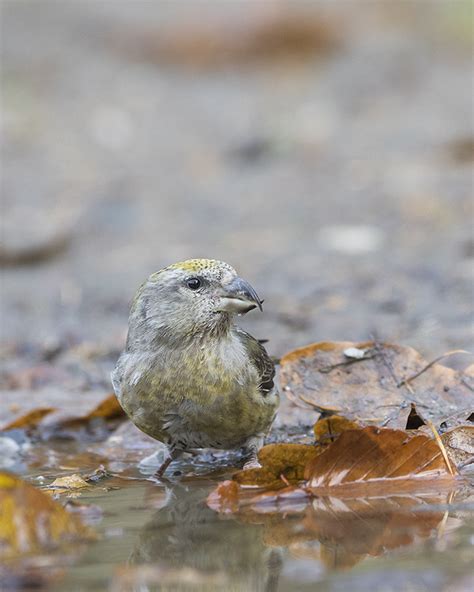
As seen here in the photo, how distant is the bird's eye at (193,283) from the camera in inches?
173

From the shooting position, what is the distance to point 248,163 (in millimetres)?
11016

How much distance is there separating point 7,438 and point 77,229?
14.7ft

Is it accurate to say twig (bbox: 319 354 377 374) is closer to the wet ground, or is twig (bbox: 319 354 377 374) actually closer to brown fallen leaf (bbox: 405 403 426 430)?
brown fallen leaf (bbox: 405 403 426 430)

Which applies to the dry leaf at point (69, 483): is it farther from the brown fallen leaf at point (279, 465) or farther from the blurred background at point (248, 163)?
the blurred background at point (248, 163)

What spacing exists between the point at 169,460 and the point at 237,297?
0.80 meters

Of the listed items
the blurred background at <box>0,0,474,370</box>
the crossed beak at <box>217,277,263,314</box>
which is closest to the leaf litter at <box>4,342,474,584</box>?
the crossed beak at <box>217,277,263,314</box>

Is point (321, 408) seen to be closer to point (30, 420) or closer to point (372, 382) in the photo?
point (372, 382)

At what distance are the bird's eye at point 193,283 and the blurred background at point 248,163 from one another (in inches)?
67.8

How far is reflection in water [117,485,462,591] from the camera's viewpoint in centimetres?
250

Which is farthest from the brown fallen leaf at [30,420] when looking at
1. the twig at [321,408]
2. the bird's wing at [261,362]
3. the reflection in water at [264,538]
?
the reflection in water at [264,538]

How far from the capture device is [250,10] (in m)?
14.8

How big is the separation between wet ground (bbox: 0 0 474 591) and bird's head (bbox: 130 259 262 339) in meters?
0.72

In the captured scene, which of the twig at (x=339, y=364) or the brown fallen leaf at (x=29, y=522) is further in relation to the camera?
the twig at (x=339, y=364)

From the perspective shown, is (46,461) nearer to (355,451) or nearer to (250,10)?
(355,451)
